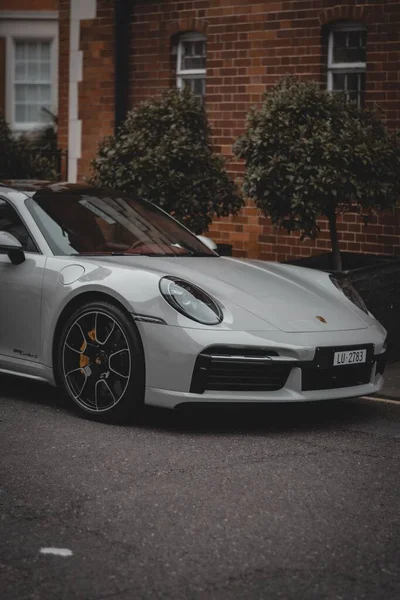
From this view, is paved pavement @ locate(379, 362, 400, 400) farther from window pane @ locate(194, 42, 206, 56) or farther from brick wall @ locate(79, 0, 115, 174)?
brick wall @ locate(79, 0, 115, 174)

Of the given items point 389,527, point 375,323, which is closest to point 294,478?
point 389,527

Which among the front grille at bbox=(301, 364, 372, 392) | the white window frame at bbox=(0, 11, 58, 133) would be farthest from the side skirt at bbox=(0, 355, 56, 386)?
the white window frame at bbox=(0, 11, 58, 133)

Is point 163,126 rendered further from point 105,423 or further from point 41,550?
point 41,550

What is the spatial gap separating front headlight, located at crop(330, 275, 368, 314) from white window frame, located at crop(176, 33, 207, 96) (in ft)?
25.0

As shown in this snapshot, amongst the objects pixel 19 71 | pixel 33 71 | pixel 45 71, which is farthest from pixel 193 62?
pixel 19 71

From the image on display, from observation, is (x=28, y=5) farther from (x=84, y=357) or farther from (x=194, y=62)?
(x=84, y=357)

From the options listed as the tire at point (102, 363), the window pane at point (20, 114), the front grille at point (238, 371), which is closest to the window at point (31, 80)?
the window pane at point (20, 114)

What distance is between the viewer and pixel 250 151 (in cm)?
1017

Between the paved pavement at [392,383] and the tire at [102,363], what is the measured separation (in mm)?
2082

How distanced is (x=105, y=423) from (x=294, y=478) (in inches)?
58.8

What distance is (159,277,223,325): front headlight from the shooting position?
20.4ft

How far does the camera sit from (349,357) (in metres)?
6.44

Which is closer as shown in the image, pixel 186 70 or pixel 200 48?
pixel 200 48

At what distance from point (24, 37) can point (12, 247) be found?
17.7 m
